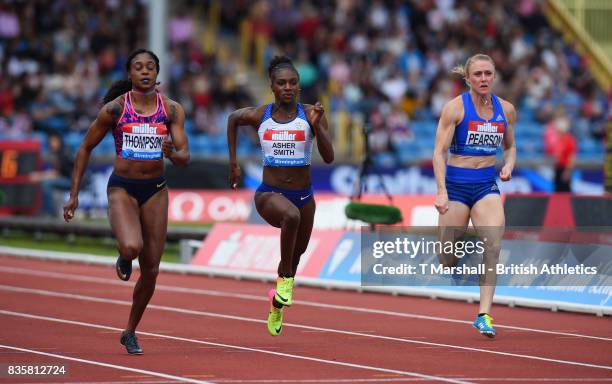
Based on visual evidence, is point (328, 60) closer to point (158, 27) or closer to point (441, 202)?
point (158, 27)

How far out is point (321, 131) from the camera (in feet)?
35.8

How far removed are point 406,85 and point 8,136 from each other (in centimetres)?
934

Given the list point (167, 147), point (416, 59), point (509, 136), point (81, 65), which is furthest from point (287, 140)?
point (416, 59)

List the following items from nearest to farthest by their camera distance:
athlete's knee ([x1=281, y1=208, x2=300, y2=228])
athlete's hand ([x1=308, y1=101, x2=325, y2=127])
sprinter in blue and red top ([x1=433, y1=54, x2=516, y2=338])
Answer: athlete's hand ([x1=308, y1=101, x2=325, y2=127])
athlete's knee ([x1=281, y1=208, x2=300, y2=228])
sprinter in blue and red top ([x1=433, y1=54, x2=516, y2=338])

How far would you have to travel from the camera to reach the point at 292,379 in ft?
29.9

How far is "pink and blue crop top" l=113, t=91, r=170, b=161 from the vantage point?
10141 millimetres

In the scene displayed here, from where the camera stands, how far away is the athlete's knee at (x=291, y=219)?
10977 millimetres

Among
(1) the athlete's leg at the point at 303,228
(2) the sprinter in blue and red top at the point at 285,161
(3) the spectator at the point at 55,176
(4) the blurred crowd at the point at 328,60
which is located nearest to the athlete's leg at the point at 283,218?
(2) the sprinter in blue and red top at the point at 285,161

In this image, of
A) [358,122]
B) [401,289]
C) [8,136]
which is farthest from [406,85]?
[401,289]

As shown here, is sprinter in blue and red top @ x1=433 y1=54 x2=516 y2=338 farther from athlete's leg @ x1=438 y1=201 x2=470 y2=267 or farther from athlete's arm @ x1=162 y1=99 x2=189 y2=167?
athlete's arm @ x1=162 y1=99 x2=189 y2=167

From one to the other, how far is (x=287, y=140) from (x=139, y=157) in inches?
55.8

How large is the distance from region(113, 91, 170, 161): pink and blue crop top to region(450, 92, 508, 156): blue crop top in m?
2.57

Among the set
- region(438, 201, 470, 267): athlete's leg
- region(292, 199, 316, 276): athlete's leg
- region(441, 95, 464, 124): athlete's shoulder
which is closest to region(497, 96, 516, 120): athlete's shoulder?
region(441, 95, 464, 124): athlete's shoulder

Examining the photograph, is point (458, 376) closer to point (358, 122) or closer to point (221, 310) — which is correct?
point (221, 310)
